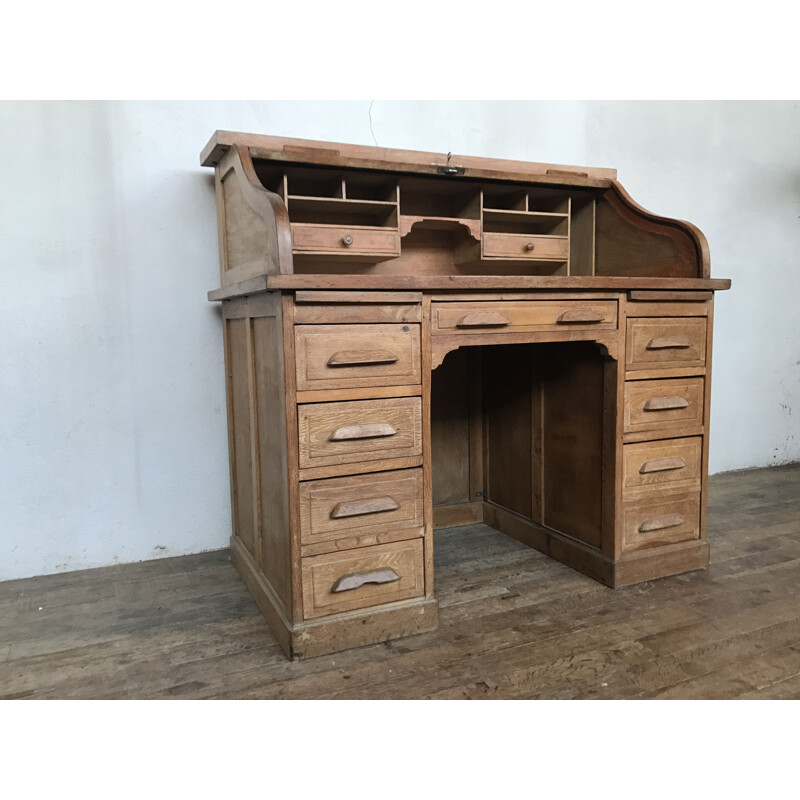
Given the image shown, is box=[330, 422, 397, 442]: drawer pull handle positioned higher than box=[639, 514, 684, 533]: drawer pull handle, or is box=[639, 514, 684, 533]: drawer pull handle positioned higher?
box=[330, 422, 397, 442]: drawer pull handle

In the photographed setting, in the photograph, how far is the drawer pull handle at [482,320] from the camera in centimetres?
188

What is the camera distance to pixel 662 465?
2227mm

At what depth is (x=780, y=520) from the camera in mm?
2820

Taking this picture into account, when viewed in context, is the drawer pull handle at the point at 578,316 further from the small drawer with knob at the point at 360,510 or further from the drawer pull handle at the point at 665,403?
the small drawer with knob at the point at 360,510

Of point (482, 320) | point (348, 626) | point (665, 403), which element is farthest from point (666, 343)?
point (348, 626)

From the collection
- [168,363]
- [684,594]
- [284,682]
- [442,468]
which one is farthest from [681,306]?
A: [168,363]

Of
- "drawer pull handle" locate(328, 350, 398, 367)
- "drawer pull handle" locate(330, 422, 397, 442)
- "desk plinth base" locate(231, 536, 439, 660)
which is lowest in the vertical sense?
"desk plinth base" locate(231, 536, 439, 660)

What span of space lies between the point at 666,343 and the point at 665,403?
0.65 feet

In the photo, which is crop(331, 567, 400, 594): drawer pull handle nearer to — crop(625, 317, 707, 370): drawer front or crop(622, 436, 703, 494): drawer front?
crop(622, 436, 703, 494): drawer front

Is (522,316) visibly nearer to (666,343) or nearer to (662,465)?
(666,343)

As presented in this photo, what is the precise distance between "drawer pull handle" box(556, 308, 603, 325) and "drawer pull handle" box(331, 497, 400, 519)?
755 mm

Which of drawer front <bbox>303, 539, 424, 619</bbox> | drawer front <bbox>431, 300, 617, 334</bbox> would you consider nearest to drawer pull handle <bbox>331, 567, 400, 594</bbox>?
drawer front <bbox>303, 539, 424, 619</bbox>

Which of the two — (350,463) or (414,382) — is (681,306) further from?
(350,463)

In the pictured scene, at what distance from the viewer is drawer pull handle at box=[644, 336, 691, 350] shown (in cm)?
217
